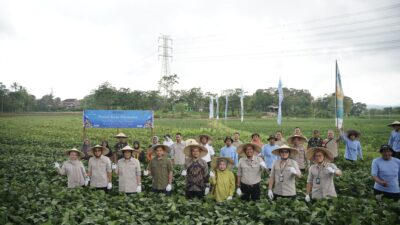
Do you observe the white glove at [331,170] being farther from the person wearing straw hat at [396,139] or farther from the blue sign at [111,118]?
the blue sign at [111,118]

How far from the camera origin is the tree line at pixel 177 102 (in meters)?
66.1

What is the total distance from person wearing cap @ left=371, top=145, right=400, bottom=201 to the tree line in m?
54.2

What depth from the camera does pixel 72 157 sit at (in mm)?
7016

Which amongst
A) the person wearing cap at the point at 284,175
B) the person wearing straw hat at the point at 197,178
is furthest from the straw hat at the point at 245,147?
the person wearing straw hat at the point at 197,178

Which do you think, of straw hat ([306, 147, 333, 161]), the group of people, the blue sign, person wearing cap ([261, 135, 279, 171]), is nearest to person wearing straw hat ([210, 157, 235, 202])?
the group of people

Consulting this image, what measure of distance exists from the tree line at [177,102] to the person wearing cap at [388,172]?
178 feet

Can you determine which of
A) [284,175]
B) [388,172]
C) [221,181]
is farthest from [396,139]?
[221,181]

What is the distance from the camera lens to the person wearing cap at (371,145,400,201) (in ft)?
19.5

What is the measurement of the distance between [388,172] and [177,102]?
256 ft

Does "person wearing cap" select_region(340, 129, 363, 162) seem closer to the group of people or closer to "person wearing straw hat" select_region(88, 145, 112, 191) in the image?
the group of people

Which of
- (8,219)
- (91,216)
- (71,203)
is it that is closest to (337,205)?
(91,216)

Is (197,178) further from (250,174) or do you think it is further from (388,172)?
(388,172)

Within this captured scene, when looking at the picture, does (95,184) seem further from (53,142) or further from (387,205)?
(53,142)

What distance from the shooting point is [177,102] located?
83312 millimetres
